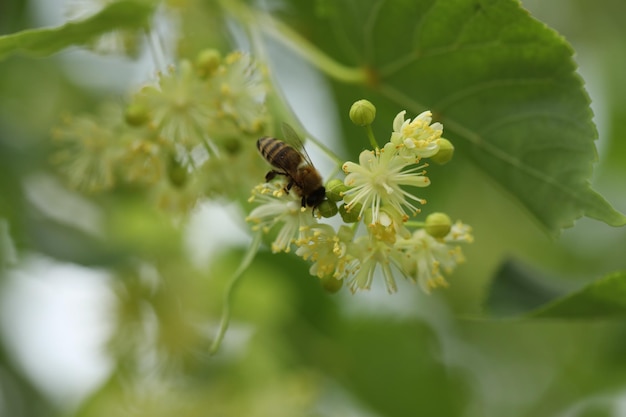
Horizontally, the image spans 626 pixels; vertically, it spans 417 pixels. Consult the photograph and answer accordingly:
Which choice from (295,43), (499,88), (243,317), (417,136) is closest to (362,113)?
(417,136)

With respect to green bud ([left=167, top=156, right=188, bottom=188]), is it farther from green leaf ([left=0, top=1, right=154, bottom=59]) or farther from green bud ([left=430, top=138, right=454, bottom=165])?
green bud ([left=430, top=138, right=454, bottom=165])

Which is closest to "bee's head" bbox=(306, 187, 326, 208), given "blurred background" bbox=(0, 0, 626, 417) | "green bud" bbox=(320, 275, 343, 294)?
"green bud" bbox=(320, 275, 343, 294)

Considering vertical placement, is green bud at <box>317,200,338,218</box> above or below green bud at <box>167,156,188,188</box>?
above

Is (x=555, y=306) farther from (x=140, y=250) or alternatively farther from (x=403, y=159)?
(x=140, y=250)

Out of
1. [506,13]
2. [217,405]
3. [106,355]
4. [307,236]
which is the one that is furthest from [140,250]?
[506,13]

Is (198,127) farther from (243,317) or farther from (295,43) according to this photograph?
(243,317)

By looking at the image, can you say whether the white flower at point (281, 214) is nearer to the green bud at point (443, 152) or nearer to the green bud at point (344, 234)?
the green bud at point (344, 234)
